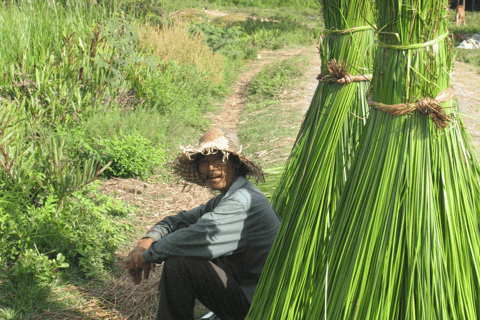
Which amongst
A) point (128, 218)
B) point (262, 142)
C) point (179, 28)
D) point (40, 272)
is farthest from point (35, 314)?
point (179, 28)

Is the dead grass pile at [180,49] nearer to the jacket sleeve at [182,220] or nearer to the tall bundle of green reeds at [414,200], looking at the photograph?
the jacket sleeve at [182,220]

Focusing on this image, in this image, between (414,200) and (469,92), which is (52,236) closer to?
(414,200)

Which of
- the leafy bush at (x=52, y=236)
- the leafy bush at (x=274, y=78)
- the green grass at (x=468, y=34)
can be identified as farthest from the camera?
the green grass at (x=468, y=34)

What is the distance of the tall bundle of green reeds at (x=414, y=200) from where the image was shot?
133 centimetres

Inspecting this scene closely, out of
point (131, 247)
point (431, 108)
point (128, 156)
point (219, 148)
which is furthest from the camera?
point (128, 156)

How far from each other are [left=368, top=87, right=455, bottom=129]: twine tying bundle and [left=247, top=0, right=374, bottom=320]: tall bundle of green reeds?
224mm

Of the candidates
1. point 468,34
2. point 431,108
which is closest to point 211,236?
point 431,108

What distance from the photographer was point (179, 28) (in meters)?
9.41

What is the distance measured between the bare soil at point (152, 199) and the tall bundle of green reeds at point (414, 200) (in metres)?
0.13

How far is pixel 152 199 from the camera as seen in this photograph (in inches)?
186

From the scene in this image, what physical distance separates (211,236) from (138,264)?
52 centimetres

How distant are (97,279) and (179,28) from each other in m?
7.06

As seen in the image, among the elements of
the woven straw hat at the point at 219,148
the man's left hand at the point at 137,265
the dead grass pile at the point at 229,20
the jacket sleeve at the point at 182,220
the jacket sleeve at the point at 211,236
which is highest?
the dead grass pile at the point at 229,20

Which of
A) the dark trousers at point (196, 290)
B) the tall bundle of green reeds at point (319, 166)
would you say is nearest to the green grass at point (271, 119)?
the dark trousers at point (196, 290)
